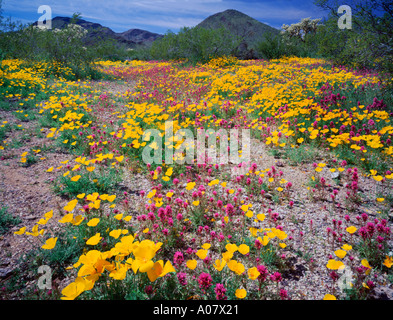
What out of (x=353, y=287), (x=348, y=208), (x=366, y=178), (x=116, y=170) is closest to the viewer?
(x=353, y=287)

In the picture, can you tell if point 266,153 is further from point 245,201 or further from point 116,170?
point 116,170

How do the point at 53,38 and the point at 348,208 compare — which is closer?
the point at 348,208

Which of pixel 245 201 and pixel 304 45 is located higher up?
pixel 304 45

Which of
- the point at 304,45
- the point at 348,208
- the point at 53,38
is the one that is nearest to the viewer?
the point at 348,208

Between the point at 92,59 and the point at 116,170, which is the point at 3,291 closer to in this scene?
the point at 116,170

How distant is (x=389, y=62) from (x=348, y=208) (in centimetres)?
637

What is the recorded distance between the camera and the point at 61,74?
16.6 meters

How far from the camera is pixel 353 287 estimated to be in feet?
7.77

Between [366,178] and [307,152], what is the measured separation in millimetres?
1376

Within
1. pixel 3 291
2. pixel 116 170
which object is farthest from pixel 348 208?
pixel 3 291
